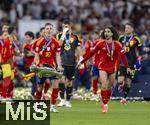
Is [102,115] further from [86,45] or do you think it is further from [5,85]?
[86,45]

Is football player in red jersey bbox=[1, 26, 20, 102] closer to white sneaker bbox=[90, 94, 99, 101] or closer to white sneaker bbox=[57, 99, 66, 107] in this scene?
white sneaker bbox=[57, 99, 66, 107]

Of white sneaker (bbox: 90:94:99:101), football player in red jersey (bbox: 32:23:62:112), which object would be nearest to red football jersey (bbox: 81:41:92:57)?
white sneaker (bbox: 90:94:99:101)

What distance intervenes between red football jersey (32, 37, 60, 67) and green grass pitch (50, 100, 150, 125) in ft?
4.67

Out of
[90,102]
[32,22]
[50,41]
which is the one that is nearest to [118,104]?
[90,102]

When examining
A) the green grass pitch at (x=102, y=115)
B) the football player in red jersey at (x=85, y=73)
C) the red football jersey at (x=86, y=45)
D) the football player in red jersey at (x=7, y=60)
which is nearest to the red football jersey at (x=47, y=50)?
the green grass pitch at (x=102, y=115)

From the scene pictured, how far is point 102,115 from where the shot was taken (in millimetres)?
22766

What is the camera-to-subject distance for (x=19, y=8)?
1721 inches

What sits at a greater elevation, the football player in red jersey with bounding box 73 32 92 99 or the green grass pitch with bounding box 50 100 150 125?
the football player in red jersey with bounding box 73 32 92 99

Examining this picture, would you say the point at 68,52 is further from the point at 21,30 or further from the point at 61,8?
the point at 61,8

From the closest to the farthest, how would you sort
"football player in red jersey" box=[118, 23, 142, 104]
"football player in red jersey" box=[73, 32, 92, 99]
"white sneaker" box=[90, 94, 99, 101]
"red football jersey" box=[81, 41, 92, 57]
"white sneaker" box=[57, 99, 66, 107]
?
"white sneaker" box=[57, 99, 66, 107], "football player in red jersey" box=[118, 23, 142, 104], "white sneaker" box=[90, 94, 99, 101], "football player in red jersey" box=[73, 32, 92, 99], "red football jersey" box=[81, 41, 92, 57]

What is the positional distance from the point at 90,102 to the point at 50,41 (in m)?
5.19

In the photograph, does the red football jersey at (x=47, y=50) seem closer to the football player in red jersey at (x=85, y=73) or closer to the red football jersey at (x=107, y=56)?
the red football jersey at (x=107, y=56)

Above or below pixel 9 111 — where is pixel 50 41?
above

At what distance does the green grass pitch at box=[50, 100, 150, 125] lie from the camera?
20688 millimetres
